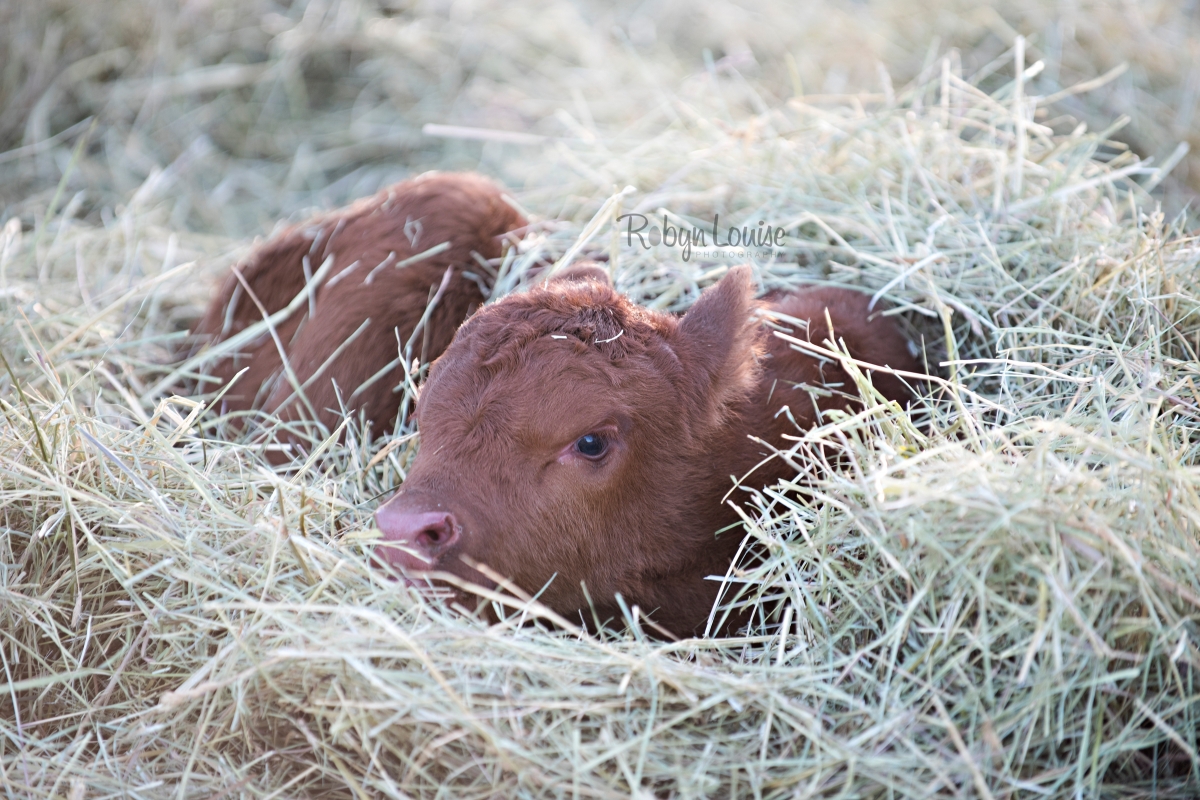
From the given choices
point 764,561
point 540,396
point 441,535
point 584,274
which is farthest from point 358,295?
point 764,561

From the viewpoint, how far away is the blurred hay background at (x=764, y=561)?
2.38m

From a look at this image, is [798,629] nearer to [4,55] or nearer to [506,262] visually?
[506,262]

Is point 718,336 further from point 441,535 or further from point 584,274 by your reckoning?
point 441,535

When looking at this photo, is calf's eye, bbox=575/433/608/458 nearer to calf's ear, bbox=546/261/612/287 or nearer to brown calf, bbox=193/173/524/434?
calf's ear, bbox=546/261/612/287

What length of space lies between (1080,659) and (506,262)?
256 centimetres

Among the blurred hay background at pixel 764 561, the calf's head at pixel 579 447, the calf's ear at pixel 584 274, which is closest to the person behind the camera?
the blurred hay background at pixel 764 561

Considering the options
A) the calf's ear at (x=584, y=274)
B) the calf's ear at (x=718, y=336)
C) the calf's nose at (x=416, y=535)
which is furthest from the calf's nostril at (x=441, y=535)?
the calf's ear at (x=584, y=274)

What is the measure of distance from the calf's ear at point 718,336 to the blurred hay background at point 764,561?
1.26 ft

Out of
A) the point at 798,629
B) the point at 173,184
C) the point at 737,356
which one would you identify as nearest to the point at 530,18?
the point at 173,184

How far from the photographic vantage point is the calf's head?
9.52ft

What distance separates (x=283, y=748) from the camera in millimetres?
2570

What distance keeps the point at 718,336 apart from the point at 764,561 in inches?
27.3

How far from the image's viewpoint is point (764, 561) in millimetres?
2980

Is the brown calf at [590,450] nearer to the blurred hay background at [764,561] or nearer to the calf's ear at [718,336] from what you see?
the calf's ear at [718,336]
